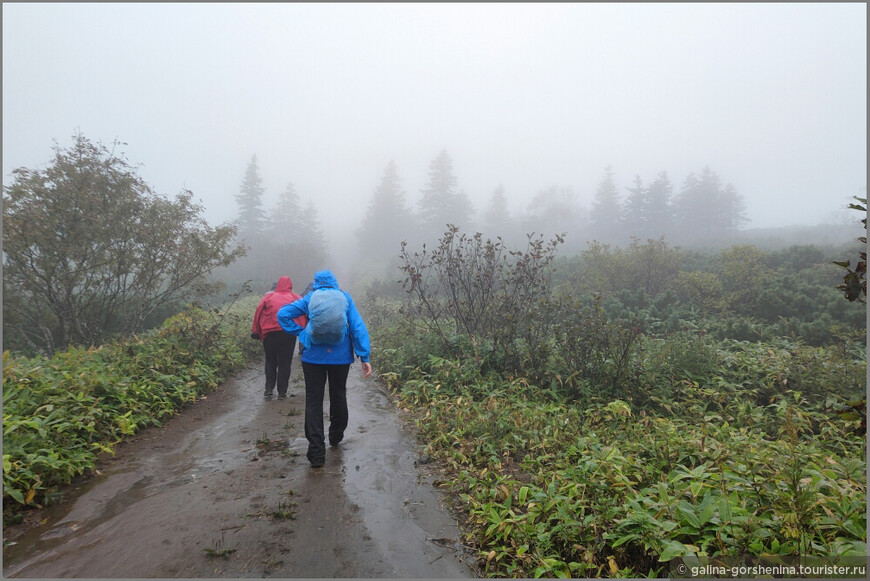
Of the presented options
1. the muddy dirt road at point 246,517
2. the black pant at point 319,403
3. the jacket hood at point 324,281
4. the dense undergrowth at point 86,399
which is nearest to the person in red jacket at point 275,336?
the dense undergrowth at point 86,399

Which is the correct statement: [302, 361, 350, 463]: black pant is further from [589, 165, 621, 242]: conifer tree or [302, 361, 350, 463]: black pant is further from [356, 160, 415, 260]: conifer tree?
[589, 165, 621, 242]: conifer tree

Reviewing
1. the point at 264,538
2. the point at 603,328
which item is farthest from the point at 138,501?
the point at 603,328

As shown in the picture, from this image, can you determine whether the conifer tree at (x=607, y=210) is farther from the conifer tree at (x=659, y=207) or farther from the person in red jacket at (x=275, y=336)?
the person in red jacket at (x=275, y=336)

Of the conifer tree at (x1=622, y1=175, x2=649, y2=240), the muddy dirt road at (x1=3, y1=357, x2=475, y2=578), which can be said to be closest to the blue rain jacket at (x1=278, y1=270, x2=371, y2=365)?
the muddy dirt road at (x1=3, y1=357, x2=475, y2=578)

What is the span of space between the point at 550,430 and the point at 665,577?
2.26m

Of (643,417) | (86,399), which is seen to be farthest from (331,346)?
(643,417)

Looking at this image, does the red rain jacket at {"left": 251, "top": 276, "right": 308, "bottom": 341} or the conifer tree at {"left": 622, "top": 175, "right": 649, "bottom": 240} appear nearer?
the red rain jacket at {"left": 251, "top": 276, "right": 308, "bottom": 341}

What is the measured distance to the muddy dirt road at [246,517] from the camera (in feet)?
8.21

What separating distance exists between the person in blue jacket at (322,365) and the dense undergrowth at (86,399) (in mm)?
2104

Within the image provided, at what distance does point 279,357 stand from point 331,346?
2.93m

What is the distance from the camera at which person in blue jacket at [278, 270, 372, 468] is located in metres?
4.01

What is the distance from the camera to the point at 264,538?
2.74 m

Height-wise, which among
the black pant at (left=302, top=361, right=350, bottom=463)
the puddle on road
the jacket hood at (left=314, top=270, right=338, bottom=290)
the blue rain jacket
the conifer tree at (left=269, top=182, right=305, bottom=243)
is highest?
the conifer tree at (left=269, top=182, right=305, bottom=243)

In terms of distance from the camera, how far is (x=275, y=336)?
21.2ft
